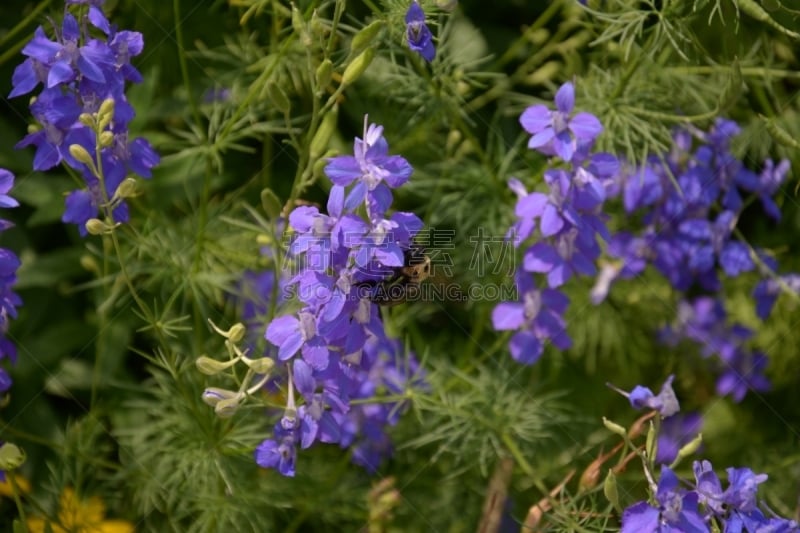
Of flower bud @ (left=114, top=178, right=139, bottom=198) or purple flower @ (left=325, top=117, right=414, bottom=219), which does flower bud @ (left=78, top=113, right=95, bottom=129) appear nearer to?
flower bud @ (left=114, top=178, right=139, bottom=198)

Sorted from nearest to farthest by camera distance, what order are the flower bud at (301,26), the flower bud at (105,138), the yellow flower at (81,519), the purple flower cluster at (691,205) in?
the flower bud at (105,138) → the flower bud at (301,26) → the yellow flower at (81,519) → the purple flower cluster at (691,205)

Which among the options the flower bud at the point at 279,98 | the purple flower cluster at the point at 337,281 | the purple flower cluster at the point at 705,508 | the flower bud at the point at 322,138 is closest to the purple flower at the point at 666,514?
the purple flower cluster at the point at 705,508

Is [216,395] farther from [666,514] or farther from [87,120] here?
[666,514]

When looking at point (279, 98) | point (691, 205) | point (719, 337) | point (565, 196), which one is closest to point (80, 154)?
point (279, 98)

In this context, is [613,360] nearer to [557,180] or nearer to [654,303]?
[654,303]

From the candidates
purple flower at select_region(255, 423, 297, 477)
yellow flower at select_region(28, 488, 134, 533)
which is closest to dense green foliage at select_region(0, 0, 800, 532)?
yellow flower at select_region(28, 488, 134, 533)

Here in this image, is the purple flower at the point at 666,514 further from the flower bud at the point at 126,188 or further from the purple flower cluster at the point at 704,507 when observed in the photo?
the flower bud at the point at 126,188
